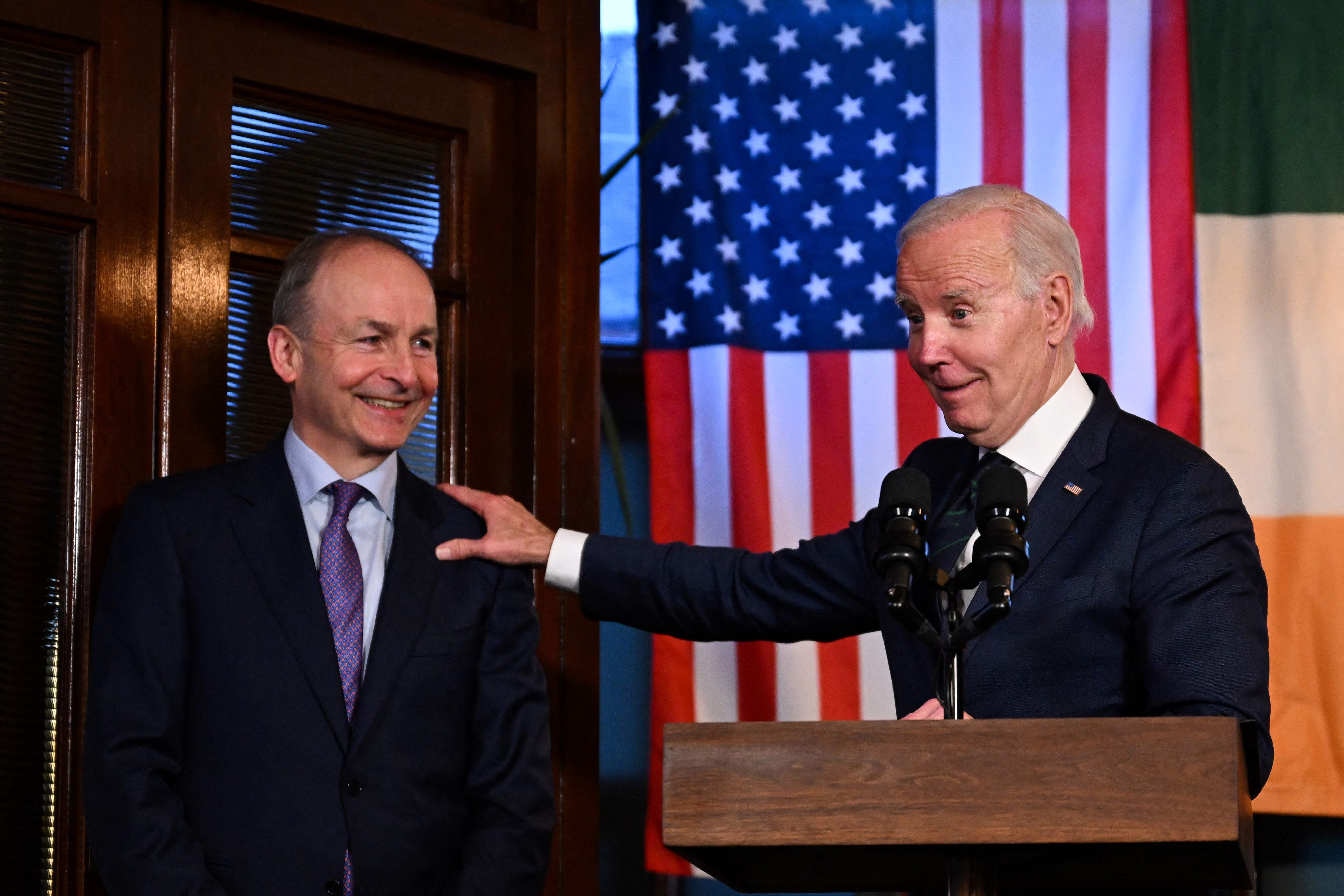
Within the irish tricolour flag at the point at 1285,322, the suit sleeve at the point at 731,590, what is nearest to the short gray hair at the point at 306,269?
the suit sleeve at the point at 731,590

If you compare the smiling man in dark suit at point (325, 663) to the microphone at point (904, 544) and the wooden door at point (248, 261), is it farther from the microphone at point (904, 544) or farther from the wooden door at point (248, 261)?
the microphone at point (904, 544)

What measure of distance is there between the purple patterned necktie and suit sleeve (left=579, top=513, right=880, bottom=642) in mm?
532

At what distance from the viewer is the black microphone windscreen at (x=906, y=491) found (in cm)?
184

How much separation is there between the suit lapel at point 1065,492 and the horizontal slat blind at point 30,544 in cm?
161

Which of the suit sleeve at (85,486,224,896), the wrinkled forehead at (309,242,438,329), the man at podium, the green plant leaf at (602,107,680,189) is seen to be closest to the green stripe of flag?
the green plant leaf at (602,107,680,189)

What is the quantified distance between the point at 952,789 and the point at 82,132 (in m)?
2.09

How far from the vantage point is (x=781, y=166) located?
13.5 feet

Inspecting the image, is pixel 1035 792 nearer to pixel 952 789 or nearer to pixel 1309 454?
pixel 952 789

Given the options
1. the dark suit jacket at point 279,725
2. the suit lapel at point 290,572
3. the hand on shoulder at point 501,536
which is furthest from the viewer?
the hand on shoulder at point 501,536

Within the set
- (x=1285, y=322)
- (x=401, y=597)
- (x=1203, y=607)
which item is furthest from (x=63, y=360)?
(x=1285, y=322)

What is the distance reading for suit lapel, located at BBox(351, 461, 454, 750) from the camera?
2.43 m

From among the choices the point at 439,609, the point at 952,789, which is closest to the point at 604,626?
the point at 439,609

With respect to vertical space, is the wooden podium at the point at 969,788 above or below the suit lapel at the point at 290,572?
below

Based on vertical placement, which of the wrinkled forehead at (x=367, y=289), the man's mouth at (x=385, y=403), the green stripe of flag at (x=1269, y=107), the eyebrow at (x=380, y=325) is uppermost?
the green stripe of flag at (x=1269, y=107)
